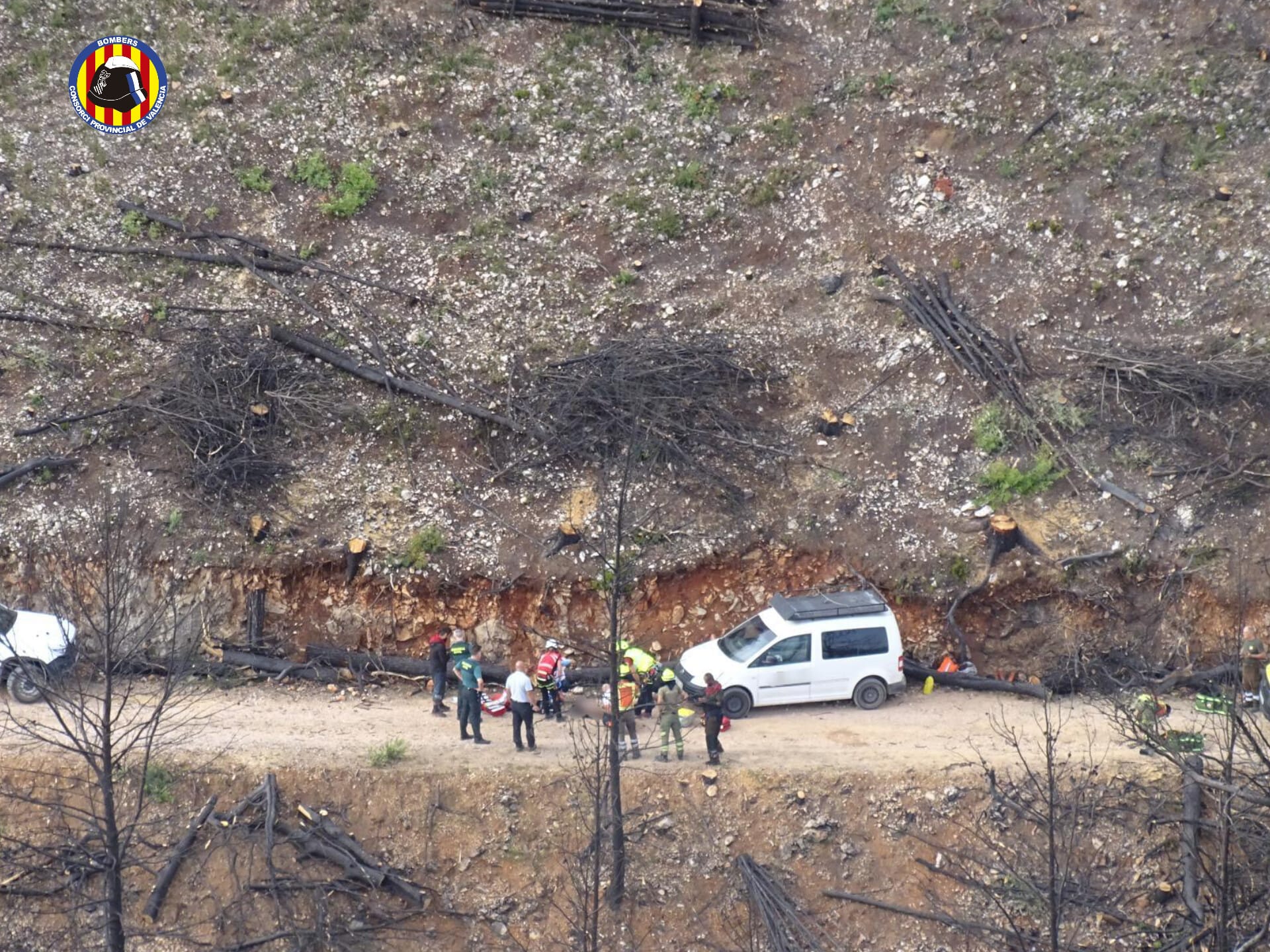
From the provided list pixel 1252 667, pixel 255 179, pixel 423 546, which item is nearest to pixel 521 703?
pixel 423 546

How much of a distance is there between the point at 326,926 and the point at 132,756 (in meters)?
3.49

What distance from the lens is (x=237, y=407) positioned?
18.8m

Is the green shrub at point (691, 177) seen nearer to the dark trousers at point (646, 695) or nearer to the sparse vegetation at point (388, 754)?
the dark trousers at point (646, 695)

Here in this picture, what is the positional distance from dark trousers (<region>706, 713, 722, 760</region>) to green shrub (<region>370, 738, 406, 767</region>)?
12.7 ft

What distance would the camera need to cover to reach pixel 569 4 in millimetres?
24266

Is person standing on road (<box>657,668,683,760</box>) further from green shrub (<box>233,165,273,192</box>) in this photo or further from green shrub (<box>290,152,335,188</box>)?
green shrub (<box>233,165,273,192</box>)

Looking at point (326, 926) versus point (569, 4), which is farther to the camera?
point (569, 4)

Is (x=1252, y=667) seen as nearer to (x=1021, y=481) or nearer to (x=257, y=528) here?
(x=1021, y=481)

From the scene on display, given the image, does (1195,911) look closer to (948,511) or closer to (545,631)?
(948,511)

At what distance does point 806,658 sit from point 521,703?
3.94 m

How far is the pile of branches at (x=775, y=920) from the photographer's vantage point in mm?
14117

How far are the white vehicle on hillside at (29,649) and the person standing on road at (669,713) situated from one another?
7643mm

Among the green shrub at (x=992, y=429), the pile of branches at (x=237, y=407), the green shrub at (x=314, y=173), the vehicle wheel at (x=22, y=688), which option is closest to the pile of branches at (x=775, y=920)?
the green shrub at (x=992, y=429)

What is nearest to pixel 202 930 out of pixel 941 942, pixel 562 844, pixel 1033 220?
pixel 562 844
